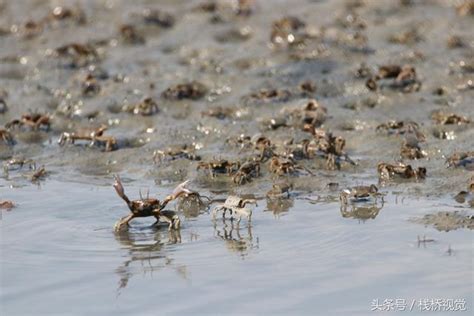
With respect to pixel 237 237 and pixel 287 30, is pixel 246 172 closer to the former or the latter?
pixel 237 237

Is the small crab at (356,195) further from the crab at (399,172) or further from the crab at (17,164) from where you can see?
the crab at (17,164)

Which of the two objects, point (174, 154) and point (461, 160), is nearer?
point (461, 160)

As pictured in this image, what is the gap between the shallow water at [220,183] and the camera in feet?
21.2

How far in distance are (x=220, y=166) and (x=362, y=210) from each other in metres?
1.50

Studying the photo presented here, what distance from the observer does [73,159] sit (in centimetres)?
984

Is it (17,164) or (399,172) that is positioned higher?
(17,164)

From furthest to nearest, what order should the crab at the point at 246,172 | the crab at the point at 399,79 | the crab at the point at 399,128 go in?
the crab at the point at 399,79, the crab at the point at 399,128, the crab at the point at 246,172

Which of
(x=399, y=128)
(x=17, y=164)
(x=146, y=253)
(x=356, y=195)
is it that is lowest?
(x=146, y=253)

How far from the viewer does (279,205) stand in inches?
326

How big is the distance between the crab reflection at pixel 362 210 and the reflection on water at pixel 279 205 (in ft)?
1.35

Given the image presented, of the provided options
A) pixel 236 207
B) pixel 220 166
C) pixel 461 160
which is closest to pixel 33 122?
pixel 220 166

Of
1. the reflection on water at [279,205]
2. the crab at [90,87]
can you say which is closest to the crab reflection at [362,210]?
the reflection on water at [279,205]

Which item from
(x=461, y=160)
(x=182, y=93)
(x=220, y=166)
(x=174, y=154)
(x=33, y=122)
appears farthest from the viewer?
(x=182, y=93)

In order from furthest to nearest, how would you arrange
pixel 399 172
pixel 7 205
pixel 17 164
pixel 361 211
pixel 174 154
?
pixel 17 164 → pixel 174 154 → pixel 399 172 → pixel 7 205 → pixel 361 211
